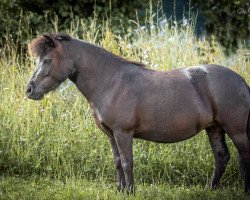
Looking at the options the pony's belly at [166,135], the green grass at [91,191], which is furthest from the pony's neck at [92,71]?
the green grass at [91,191]

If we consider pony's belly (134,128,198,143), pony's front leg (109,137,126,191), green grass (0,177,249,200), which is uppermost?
pony's belly (134,128,198,143)

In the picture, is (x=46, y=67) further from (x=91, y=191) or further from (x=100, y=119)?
(x=91, y=191)

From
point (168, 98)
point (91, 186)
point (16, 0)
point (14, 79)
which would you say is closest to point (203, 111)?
point (168, 98)

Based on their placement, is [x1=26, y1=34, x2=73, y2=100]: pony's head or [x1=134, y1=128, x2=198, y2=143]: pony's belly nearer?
[x1=26, y1=34, x2=73, y2=100]: pony's head

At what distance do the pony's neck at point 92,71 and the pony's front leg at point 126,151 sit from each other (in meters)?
0.42

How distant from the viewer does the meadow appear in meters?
6.24

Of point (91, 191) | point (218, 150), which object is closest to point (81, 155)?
point (91, 191)

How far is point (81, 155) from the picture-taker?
718 centimetres

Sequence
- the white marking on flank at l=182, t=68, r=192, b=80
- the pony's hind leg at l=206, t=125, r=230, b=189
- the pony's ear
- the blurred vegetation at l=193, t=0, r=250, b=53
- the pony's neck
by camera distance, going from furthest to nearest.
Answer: the blurred vegetation at l=193, t=0, r=250, b=53 < the pony's hind leg at l=206, t=125, r=230, b=189 < the white marking on flank at l=182, t=68, r=192, b=80 < the pony's neck < the pony's ear

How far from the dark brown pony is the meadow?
637 mm

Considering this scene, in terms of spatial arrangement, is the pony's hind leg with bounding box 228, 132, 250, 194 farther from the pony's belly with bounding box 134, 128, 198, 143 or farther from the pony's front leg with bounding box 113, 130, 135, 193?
the pony's front leg with bounding box 113, 130, 135, 193

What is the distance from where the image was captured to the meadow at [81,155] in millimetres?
6238

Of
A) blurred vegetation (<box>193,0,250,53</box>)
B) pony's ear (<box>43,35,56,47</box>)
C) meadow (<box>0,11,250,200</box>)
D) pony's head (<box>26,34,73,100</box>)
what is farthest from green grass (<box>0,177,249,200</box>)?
blurred vegetation (<box>193,0,250,53</box>)

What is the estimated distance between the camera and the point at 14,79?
8375mm
